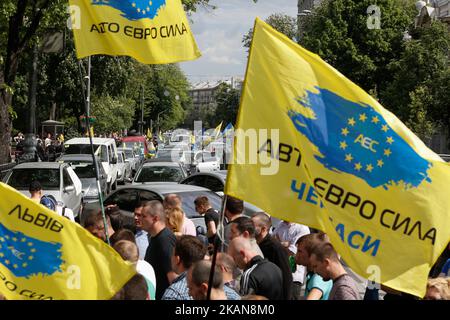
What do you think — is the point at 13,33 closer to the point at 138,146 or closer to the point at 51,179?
the point at 51,179

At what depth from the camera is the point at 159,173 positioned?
2152 cm

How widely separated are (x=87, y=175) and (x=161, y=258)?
16597 mm

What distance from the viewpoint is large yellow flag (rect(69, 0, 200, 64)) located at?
8.08 meters

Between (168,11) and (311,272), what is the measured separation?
3282mm

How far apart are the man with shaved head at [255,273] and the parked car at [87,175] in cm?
1539

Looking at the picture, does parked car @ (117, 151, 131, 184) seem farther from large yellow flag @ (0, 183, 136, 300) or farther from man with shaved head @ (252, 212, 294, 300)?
large yellow flag @ (0, 183, 136, 300)

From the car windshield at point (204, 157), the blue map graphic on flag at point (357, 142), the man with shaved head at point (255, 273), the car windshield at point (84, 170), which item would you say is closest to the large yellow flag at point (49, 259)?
the man with shaved head at point (255, 273)

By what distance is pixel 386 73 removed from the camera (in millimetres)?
54562

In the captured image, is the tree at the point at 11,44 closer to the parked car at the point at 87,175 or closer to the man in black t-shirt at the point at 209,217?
the parked car at the point at 87,175

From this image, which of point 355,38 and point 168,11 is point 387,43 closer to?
point 355,38

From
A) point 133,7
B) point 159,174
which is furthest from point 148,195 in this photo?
point 159,174

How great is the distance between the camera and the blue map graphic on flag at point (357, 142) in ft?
16.4

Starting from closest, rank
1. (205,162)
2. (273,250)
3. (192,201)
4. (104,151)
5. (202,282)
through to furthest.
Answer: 1. (202,282)
2. (273,250)
3. (192,201)
4. (104,151)
5. (205,162)

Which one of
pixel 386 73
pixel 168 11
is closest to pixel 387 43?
pixel 386 73
